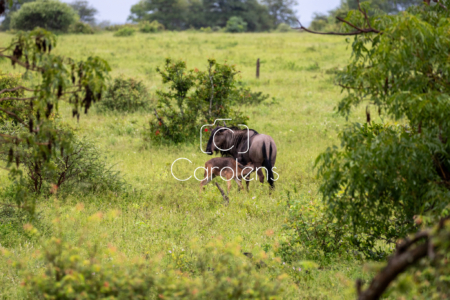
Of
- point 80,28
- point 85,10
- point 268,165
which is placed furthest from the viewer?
Answer: point 85,10

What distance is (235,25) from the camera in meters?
76.6

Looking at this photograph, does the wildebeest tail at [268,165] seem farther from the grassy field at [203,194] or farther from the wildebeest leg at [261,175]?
the wildebeest leg at [261,175]

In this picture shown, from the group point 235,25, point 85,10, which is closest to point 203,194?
point 235,25

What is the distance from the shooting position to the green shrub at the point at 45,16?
5606 centimetres

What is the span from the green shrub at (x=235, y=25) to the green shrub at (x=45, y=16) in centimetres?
2769

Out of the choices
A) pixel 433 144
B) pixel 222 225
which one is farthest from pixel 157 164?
pixel 433 144

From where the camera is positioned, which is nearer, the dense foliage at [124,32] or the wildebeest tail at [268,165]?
the wildebeest tail at [268,165]

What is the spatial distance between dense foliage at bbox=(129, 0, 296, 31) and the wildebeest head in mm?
76676

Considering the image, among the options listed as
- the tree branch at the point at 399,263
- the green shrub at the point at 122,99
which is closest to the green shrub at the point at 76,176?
the tree branch at the point at 399,263

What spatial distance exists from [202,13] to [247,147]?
83227 mm

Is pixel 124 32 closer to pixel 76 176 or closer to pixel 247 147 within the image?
pixel 76 176

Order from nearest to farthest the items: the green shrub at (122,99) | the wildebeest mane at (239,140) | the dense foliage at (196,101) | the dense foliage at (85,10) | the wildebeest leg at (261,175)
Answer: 1. the wildebeest mane at (239,140)
2. the wildebeest leg at (261,175)
3. the dense foliage at (196,101)
4. the green shrub at (122,99)
5. the dense foliage at (85,10)

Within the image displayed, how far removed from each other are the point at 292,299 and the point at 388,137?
2.55 metres

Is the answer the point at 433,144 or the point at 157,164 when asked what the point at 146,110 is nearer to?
the point at 157,164
